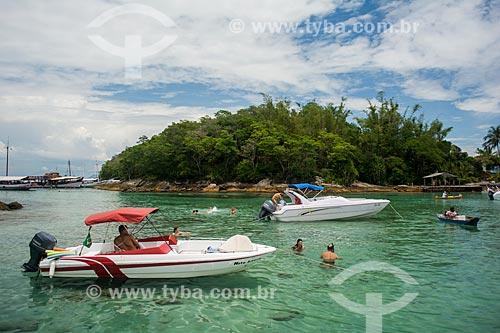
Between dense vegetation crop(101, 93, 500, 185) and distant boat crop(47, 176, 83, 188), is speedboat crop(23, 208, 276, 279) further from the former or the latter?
distant boat crop(47, 176, 83, 188)

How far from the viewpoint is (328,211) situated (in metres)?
24.2

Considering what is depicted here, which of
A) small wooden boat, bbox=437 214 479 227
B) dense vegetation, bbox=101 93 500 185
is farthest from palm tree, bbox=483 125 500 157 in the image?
small wooden boat, bbox=437 214 479 227

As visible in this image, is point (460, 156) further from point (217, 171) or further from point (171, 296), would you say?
point (171, 296)

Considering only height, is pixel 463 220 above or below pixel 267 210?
below

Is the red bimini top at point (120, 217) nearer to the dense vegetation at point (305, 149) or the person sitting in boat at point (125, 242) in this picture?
the person sitting in boat at point (125, 242)

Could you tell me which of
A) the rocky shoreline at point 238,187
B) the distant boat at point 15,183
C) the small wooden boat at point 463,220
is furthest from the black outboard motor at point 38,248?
the distant boat at point 15,183

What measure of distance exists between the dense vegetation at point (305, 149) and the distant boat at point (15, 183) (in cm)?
3143

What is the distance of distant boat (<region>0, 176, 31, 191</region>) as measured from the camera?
91.1 metres

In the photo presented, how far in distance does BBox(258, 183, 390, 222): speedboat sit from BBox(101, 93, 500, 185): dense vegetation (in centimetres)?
4060

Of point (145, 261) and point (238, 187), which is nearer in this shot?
point (145, 261)

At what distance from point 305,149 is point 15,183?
76.9 m

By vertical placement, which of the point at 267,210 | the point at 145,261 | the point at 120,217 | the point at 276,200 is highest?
the point at 120,217

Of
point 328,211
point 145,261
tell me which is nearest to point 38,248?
point 145,261

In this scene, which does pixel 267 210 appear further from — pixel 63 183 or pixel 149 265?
pixel 63 183
